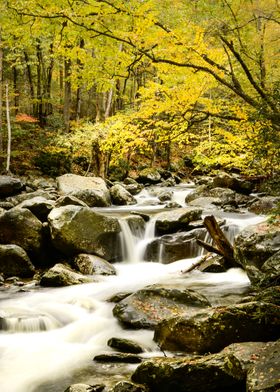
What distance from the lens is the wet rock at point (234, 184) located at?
17375mm

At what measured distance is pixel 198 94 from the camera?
20.9 ft

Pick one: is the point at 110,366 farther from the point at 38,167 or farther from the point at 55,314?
the point at 38,167

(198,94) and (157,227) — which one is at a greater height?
(198,94)

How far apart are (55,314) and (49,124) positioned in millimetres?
18951

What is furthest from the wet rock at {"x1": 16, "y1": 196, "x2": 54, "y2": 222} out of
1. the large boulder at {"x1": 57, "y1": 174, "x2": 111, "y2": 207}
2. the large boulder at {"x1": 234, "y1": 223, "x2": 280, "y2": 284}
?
the large boulder at {"x1": 234, "y1": 223, "x2": 280, "y2": 284}

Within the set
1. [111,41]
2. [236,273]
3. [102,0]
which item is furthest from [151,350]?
[102,0]

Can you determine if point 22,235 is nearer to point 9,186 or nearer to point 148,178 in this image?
point 9,186

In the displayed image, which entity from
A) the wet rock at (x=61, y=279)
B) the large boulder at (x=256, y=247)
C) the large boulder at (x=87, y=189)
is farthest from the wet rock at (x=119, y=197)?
the large boulder at (x=256, y=247)

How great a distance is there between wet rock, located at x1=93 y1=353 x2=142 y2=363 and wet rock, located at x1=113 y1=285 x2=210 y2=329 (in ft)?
3.14

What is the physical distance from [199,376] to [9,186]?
1298 cm

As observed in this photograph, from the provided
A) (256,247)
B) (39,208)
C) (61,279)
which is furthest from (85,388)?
(39,208)

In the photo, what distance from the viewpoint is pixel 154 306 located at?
6480 millimetres

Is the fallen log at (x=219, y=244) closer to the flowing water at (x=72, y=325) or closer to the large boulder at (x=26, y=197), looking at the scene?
the flowing water at (x=72, y=325)

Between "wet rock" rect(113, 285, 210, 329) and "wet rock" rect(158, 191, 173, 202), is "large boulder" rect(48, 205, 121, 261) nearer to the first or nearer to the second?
"wet rock" rect(113, 285, 210, 329)
